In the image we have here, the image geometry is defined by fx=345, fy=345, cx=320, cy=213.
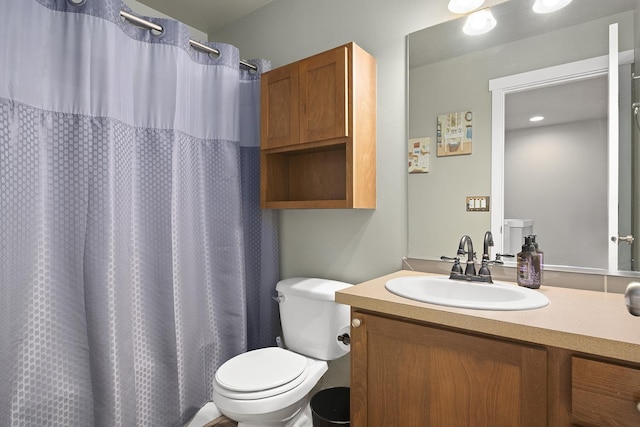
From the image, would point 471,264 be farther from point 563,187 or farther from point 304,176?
point 304,176

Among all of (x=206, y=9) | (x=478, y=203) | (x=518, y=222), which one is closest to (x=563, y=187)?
(x=518, y=222)

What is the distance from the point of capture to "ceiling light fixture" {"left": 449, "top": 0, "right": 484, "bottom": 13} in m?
1.46

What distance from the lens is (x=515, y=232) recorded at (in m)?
1.41

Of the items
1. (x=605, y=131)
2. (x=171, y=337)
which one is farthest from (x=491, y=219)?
(x=171, y=337)

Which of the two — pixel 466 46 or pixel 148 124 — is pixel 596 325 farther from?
pixel 148 124

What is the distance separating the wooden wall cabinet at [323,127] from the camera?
5.18 feet

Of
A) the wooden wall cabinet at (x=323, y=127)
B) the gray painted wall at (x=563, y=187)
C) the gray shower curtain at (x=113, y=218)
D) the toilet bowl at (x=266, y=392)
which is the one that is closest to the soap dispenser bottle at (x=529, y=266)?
the gray painted wall at (x=563, y=187)

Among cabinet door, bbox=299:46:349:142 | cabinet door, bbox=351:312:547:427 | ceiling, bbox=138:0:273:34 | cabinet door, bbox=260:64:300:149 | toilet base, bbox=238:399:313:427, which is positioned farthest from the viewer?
ceiling, bbox=138:0:273:34

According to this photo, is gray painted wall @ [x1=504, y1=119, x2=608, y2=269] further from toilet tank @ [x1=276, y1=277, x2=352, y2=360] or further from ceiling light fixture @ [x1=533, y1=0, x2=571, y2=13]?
toilet tank @ [x1=276, y1=277, x2=352, y2=360]

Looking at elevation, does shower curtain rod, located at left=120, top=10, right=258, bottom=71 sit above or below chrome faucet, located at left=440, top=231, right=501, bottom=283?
above

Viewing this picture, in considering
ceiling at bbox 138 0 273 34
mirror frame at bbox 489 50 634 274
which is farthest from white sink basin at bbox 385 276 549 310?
ceiling at bbox 138 0 273 34

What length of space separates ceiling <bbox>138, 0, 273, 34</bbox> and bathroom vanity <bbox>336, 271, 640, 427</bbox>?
6.46ft

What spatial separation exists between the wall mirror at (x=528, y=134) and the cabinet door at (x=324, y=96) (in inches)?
13.3

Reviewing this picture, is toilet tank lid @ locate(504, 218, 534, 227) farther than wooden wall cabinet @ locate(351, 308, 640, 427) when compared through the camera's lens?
Yes
